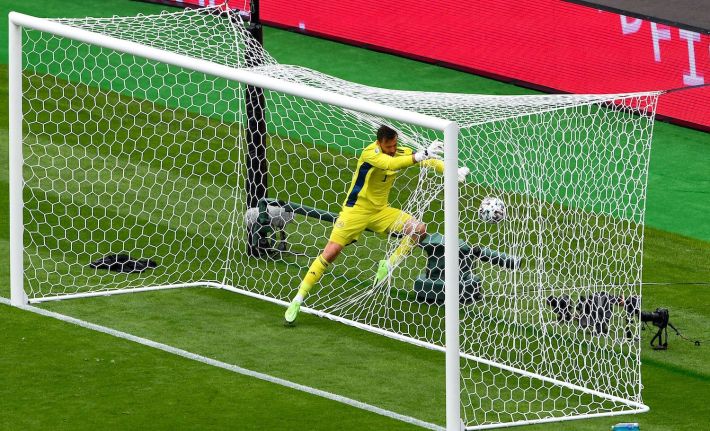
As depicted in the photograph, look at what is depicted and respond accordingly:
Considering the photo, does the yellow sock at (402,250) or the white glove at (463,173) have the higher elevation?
the white glove at (463,173)

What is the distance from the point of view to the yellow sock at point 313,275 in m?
12.3

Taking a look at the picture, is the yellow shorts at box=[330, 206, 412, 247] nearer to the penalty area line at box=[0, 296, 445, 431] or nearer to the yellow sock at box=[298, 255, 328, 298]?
the yellow sock at box=[298, 255, 328, 298]

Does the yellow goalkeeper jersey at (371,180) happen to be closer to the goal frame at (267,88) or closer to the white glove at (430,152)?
the white glove at (430,152)

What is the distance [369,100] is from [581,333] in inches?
92.6

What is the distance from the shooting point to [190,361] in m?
11.2

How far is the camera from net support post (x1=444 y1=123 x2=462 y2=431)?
9.88 meters

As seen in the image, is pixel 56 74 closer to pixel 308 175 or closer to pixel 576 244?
pixel 308 175

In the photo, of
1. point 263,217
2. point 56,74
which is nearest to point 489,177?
point 263,217

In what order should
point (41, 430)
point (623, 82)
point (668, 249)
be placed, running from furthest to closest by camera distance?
point (623, 82)
point (668, 249)
point (41, 430)

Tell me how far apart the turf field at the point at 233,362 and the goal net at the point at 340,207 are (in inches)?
9.6

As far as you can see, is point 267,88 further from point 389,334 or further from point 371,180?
point 389,334

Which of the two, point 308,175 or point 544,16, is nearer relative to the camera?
point 308,175

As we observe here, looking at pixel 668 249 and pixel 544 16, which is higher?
pixel 544 16

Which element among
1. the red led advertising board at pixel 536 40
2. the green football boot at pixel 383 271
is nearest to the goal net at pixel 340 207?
the green football boot at pixel 383 271
